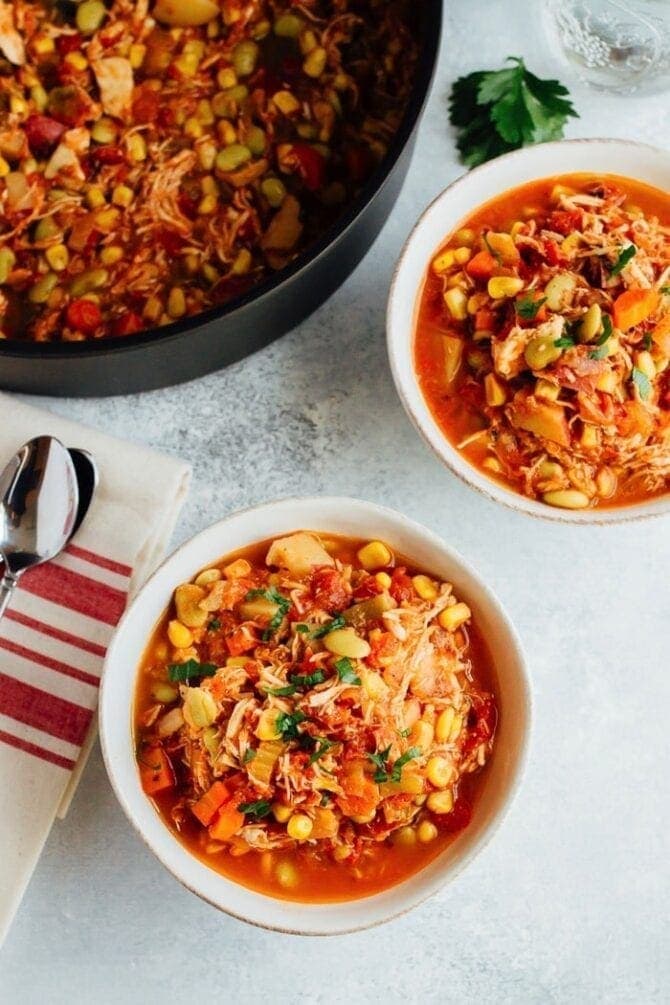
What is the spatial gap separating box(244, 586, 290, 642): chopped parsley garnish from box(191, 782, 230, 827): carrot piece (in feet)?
1.39

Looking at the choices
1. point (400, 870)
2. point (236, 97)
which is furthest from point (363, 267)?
point (400, 870)

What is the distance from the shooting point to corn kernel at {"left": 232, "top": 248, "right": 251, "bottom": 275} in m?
3.78

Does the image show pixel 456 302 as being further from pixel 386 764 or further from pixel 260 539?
pixel 386 764

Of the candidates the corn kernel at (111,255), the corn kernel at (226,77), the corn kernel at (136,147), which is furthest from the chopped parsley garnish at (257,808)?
the corn kernel at (226,77)

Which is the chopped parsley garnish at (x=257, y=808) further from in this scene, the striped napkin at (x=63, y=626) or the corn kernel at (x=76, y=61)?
the corn kernel at (x=76, y=61)

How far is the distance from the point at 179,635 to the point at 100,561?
532mm

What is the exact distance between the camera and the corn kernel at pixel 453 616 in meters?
3.34

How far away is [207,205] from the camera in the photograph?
3.84m

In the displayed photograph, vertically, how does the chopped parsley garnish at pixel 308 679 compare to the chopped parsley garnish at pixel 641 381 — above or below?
below

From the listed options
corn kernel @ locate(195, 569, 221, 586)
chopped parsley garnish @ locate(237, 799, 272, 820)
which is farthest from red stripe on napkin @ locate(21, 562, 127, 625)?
chopped parsley garnish @ locate(237, 799, 272, 820)

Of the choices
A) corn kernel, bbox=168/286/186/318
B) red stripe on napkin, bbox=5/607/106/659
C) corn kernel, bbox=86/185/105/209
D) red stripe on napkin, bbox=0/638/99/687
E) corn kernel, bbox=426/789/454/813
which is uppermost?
corn kernel, bbox=86/185/105/209

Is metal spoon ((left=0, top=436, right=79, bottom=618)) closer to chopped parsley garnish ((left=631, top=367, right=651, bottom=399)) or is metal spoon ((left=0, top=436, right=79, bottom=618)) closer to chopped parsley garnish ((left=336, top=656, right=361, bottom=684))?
chopped parsley garnish ((left=336, top=656, right=361, bottom=684))

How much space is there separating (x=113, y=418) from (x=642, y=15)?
7.46 ft

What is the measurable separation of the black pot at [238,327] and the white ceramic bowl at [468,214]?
19 centimetres
